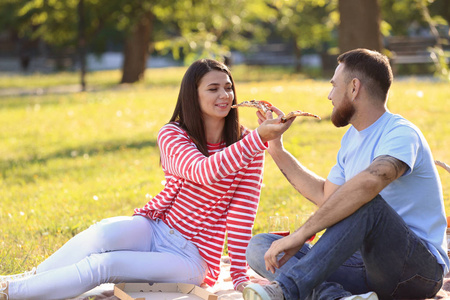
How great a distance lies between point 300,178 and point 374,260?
82cm

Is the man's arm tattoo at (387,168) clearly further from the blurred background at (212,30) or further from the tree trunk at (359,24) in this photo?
the tree trunk at (359,24)

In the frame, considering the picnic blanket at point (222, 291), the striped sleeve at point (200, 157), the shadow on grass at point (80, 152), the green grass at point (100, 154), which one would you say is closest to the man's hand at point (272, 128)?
the striped sleeve at point (200, 157)

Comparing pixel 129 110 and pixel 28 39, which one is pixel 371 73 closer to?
pixel 129 110

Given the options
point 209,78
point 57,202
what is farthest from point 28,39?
point 209,78

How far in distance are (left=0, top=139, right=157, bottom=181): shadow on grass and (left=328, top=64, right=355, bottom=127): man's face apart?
6208 millimetres

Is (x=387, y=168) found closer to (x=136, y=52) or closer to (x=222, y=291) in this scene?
(x=222, y=291)

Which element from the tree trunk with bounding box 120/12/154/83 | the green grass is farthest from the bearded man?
the tree trunk with bounding box 120/12/154/83

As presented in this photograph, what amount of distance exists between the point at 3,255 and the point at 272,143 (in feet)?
7.06

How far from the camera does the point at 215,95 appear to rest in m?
3.87

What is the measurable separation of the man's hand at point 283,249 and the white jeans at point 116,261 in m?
0.64

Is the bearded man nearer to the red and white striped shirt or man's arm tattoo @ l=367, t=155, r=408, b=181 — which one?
man's arm tattoo @ l=367, t=155, r=408, b=181

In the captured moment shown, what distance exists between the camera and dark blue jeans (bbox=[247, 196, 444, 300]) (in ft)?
10.0

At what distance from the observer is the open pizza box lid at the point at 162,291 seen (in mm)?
3713

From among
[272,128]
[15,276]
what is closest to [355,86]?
[272,128]
